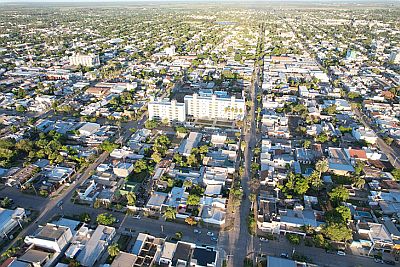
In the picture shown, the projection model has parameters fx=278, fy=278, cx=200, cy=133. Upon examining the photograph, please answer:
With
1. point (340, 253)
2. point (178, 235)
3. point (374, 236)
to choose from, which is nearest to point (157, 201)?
point (178, 235)

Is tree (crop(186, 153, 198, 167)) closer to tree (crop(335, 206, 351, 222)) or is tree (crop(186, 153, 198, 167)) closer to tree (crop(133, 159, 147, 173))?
tree (crop(133, 159, 147, 173))

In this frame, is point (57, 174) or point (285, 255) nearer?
point (285, 255)

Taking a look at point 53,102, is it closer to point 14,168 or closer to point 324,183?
point 14,168

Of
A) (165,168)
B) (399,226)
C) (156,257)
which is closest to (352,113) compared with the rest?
(399,226)

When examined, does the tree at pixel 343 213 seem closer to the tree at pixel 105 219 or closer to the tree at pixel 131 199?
the tree at pixel 131 199

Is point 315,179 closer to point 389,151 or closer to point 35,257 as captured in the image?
point 389,151

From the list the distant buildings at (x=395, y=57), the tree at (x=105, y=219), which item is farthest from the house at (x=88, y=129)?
the distant buildings at (x=395, y=57)

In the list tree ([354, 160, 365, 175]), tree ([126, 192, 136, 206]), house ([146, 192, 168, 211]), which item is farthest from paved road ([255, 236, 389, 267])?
tree ([126, 192, 136, 206])
